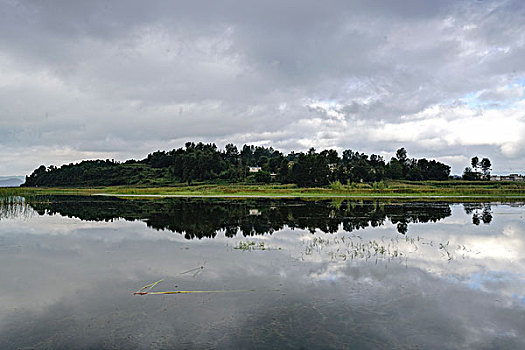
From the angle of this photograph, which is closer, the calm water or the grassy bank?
the calm water

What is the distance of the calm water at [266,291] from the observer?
8312 mm

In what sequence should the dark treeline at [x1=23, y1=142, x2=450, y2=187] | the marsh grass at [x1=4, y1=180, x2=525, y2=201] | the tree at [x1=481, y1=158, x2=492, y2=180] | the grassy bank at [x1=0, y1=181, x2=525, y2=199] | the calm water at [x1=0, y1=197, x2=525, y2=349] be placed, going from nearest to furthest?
1. the calm water at [x1=0, y1=197, x2=525, y2=349]
2. the marsh grass at [x1=4, y1=180, x2=525, y2=201]
3. the grassy bank at [x1=0, y1=181, x2=525, y2=199]
4. the dark treeline at [x1=23, y1=142, x2=450, y2=187]
5. the tree at [x1=481, y1=158, x2=492, y2=180]

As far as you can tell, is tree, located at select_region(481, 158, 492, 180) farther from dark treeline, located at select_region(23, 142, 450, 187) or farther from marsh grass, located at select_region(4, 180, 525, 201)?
marsh grass, located at select_region(4, 180, 525, 201)

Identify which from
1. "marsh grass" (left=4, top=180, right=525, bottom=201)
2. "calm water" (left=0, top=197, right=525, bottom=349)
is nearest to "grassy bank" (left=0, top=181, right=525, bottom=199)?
"marsh grass" (left=4, top=180, right=525, bottom=201)

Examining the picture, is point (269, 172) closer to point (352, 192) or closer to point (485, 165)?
point (352, 192)

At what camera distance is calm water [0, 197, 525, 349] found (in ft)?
27.3

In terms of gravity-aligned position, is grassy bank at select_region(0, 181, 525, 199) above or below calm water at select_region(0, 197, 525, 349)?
above

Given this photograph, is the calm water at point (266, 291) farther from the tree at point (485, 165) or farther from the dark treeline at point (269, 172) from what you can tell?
the tree at point (485, 165)

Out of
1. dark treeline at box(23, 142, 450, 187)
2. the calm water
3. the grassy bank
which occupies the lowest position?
the calm water

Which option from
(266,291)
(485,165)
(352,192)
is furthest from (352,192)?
(485,165)

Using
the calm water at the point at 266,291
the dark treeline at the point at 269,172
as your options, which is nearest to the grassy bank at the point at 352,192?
the dark treeline at the point at 269,172

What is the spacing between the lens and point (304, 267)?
1448 centimetres

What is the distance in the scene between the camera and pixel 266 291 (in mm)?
11461

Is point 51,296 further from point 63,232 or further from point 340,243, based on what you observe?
point 63,232
